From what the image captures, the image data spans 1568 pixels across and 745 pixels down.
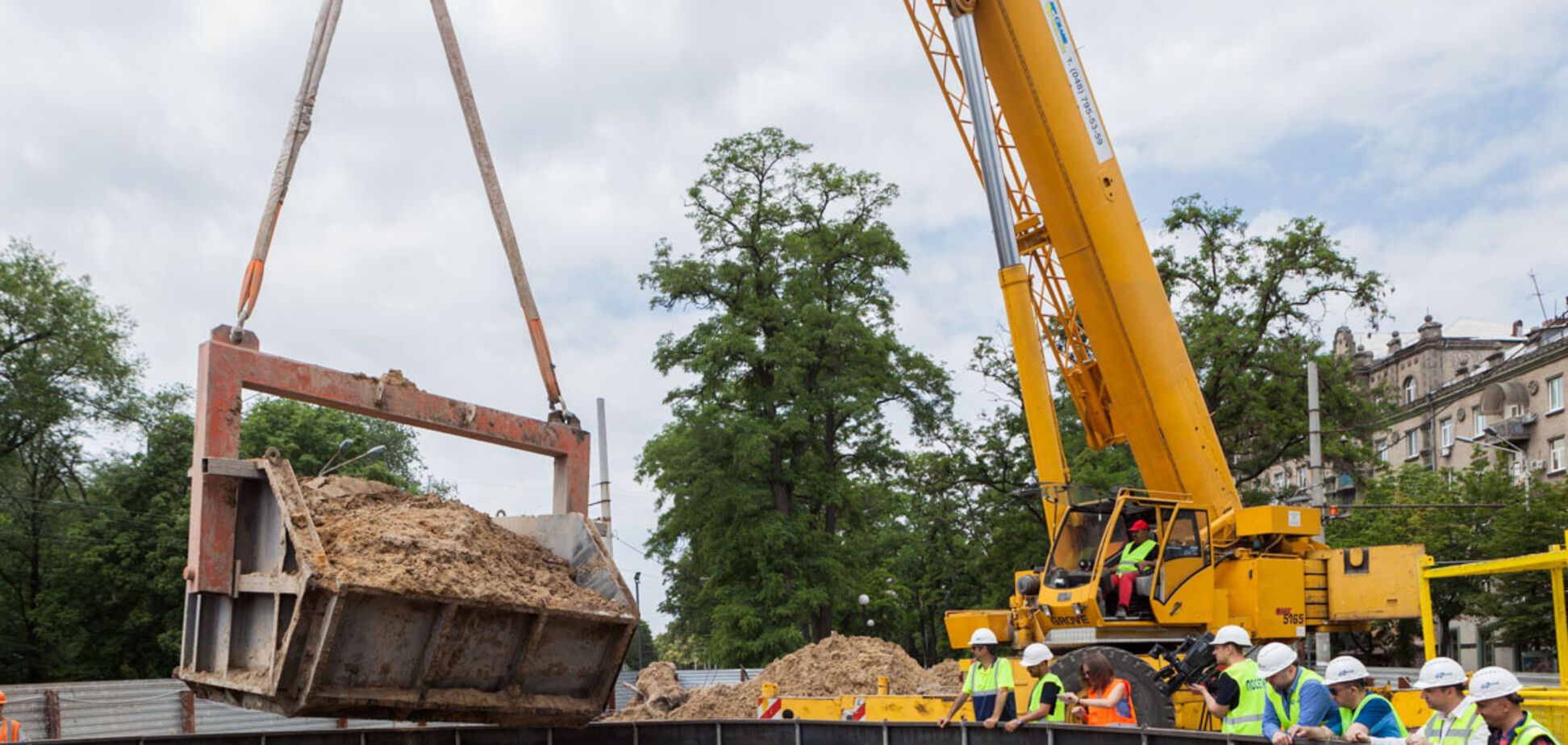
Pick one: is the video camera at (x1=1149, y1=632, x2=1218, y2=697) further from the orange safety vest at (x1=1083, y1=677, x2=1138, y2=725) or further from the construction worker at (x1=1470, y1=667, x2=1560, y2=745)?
the construction worker at (x1=1470, y1=667, x2=1560, y2=745)

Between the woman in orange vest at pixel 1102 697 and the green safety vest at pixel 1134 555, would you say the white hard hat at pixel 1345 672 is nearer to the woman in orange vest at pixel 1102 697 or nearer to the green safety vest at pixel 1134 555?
the woman in orange vest at pixel 1102 697

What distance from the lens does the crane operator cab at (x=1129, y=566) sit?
1155 centimetres

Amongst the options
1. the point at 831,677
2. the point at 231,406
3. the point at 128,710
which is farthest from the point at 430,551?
the point at 128,710

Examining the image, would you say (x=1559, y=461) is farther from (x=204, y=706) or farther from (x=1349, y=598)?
(x=204, y=706)

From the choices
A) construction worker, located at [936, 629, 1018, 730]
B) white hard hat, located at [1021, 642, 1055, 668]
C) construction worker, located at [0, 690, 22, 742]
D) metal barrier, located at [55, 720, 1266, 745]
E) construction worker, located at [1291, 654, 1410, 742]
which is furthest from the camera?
white hard hat, located at [1021, 642, 1055, 668]

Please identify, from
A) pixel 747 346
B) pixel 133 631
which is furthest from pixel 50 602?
pixel 747 346

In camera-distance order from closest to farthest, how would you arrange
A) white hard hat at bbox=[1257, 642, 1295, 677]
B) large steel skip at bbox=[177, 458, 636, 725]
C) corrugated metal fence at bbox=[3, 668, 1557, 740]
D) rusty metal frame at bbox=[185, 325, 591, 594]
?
white hard hat at bbox=[1257, 642, 1295, 677]
large steel skip at bbox=[177, 458, 636, 725]
rusty metal frame at bbox=[185, 325, 591, 594]
corrugated metal fence at bbox=[3, 668, 1557, 740]

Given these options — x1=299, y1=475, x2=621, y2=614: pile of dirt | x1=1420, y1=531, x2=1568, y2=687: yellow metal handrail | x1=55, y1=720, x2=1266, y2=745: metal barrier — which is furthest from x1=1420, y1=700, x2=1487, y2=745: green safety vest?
x1=299, y1=475, x2=621, y2=614: pile of dirt

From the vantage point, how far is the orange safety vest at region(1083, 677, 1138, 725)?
8.37 m

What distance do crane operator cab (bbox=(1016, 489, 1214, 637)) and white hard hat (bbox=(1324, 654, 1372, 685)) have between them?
4.78 m

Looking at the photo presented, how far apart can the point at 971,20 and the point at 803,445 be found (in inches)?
760

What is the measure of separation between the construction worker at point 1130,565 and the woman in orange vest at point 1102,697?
2956mm

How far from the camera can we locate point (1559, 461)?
4091 cm

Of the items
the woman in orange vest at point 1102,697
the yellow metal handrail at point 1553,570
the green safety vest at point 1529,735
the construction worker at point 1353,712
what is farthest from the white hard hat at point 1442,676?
the yellow metal handrail at point 1553,570
